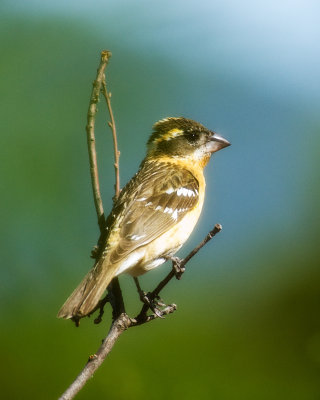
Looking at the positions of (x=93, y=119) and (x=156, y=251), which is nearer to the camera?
(x=93, y=119)

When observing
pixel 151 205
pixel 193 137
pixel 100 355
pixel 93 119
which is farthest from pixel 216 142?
pixel 100 355

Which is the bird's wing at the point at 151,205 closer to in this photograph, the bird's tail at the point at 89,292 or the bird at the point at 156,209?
the bird at the point at 156,209

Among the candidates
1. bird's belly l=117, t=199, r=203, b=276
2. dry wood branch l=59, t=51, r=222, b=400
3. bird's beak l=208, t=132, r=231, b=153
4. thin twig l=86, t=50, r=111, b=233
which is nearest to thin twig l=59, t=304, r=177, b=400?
dry wood branch l=59, t=51, r=222, b=400

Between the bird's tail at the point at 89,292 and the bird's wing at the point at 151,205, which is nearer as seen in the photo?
the bird's tail at the point at 89,292

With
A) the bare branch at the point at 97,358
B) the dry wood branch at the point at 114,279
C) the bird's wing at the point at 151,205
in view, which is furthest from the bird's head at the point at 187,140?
the bare branch at the point at 97,358

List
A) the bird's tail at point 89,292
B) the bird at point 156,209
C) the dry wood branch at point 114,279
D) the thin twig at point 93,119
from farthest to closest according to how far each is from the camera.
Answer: the bird at point 156,209 < the bird's tail at point 89,292 < the thin twig at point 93,119 < the dry wood branch at point 114,279

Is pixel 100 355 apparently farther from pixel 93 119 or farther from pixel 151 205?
pixel 151 205

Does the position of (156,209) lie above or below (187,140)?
below
